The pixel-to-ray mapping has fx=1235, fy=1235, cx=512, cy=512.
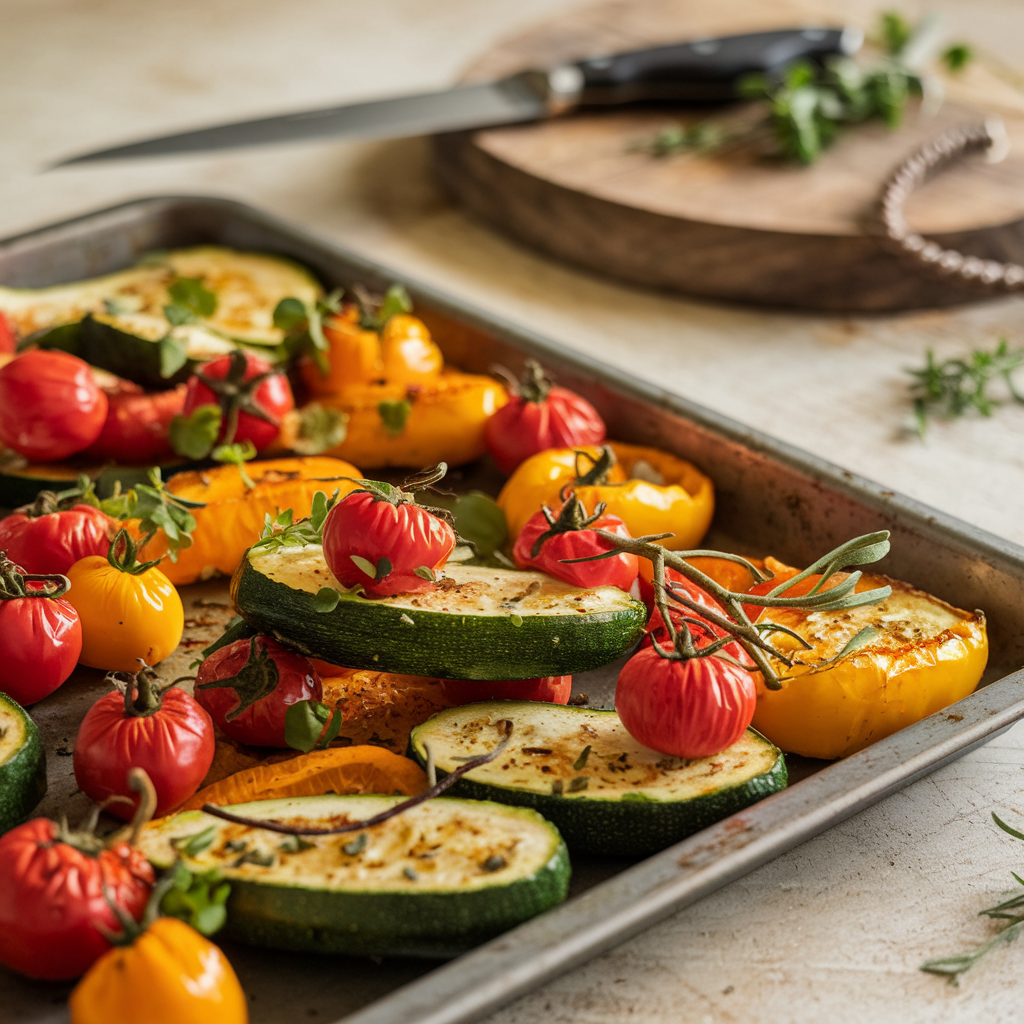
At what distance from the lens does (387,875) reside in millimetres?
1036

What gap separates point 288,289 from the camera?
88.4 inches

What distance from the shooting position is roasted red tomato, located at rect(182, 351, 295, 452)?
176 centimetres

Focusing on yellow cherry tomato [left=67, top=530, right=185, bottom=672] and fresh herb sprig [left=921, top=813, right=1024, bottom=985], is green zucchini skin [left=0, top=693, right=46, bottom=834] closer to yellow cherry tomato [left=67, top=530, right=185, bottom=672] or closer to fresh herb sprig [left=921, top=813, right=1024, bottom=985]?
yellow cherry tomato [left=67, top=530, right=185, bottom=672]

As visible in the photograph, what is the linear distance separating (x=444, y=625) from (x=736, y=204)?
1572 millimetres

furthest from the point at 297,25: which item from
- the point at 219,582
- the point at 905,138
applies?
the point at 219,582

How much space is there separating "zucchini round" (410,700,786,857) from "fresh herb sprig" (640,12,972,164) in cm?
179

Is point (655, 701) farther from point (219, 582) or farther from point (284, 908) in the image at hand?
point (219, 582)

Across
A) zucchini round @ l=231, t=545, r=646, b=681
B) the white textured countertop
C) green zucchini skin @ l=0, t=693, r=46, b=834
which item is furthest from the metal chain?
green zucchini skin @ l=0, t=693, r=46, b=834

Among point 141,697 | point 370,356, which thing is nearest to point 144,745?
point 141,697

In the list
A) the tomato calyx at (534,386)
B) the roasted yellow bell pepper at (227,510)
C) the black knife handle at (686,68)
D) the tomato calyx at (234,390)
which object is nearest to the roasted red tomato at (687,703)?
the roasted yellow bell pepper at (227,510)

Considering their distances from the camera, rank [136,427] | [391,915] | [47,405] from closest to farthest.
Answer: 1. [391,915]
2. [47,405]
3. [136,427]

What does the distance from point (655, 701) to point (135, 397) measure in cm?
103

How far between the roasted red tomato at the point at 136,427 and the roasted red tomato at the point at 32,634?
1.62 feet

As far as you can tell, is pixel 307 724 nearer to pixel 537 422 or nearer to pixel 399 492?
pixel 399 492
